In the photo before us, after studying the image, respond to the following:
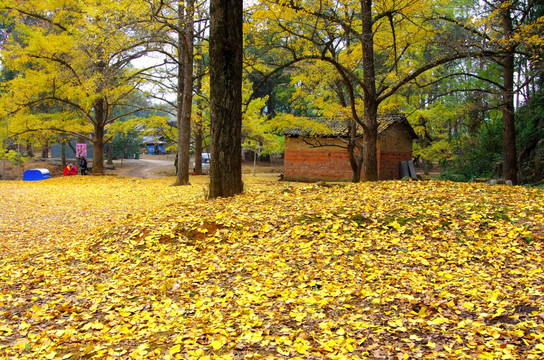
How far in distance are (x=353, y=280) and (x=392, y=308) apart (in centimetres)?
71

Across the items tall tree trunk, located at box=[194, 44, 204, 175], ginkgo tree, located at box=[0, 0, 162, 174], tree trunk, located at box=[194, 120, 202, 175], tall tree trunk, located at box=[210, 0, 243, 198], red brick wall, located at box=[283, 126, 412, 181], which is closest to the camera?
tall tree trunk, located at box=[210, 0, 243, 198]

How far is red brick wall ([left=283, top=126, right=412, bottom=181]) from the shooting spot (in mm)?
21595

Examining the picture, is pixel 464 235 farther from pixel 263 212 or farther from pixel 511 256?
pixel 263 212

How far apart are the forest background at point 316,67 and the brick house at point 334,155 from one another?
4.22 feet

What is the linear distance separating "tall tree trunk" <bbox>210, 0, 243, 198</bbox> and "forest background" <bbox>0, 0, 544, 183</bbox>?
3.77 ft

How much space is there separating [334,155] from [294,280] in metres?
18.2

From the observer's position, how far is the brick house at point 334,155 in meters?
21.5

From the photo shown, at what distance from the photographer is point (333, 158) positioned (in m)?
22.1

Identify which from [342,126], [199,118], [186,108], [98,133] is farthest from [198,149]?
[186,108]

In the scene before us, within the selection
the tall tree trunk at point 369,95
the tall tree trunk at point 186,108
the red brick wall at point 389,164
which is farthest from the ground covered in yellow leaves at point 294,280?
the red brick wall at point 389,164

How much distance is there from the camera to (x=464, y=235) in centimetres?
532

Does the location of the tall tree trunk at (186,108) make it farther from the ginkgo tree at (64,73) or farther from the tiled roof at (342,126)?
the tiled roof at (342,126)

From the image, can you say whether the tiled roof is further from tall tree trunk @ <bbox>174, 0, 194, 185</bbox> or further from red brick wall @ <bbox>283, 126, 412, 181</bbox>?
tall tree trunk @ <bbox>174, 0, 194, 185</bbox>

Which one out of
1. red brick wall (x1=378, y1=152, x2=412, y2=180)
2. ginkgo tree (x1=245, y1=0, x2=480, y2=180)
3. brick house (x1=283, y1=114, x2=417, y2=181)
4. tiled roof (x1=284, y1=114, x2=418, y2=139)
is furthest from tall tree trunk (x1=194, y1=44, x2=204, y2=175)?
red brick wall (x1=378, y1=152, x2=412, y2=180)
